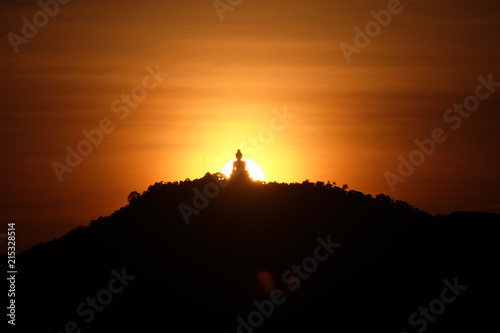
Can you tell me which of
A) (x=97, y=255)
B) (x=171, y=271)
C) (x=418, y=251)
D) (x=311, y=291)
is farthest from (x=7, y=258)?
(x=418, y=251)

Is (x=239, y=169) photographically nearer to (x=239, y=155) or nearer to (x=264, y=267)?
(x=239, y=155)

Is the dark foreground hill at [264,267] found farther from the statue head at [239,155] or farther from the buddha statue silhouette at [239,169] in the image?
the statue head at [239,155]

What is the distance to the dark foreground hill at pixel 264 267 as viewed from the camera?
248ft

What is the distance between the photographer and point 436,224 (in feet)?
280

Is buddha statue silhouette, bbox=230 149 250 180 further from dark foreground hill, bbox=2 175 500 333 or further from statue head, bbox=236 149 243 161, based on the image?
dark foreground hill, bbox=2 175 500 333

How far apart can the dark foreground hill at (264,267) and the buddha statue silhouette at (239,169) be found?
1.35 m

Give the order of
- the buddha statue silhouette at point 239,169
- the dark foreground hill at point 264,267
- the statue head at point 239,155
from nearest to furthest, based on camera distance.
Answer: the dark foreground hill at point 264,267
the statue head at point 239,155
the buddha statue silhouette at point 239,169

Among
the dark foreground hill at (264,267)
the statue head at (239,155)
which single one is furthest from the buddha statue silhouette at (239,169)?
the dark foreground hill at (264,267)

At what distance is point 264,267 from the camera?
265ft

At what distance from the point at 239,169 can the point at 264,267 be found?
743 cm

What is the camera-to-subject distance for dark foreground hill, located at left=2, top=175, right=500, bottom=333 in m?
75.6

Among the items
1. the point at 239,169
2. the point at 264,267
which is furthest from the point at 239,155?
the point at 264,267

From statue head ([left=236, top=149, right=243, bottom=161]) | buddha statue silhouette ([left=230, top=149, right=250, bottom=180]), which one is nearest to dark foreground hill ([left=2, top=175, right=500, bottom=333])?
buddha statue silhouette ([left=230, top=149, right=250, bottom=180])

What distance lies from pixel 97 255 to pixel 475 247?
28390 millimetres
